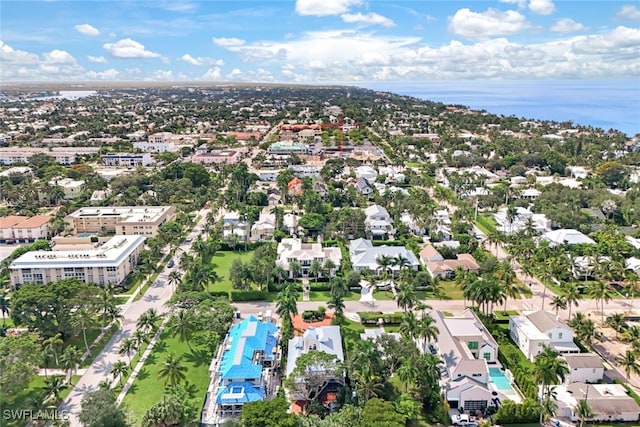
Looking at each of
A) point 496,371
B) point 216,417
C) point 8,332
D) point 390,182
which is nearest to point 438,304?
point 496,371

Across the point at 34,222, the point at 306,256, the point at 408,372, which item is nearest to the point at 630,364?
the point at 408,372

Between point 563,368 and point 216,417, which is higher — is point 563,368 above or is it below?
above

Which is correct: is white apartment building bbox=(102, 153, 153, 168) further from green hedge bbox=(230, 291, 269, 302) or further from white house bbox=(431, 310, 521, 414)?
white house bbox=(431, 310, 521, 414)

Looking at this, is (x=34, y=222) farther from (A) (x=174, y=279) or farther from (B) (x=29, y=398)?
(B) (x=29, y=398)

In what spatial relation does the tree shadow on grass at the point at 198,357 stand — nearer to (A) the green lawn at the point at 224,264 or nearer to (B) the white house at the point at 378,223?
(A) the green lawn at the point at 224,264

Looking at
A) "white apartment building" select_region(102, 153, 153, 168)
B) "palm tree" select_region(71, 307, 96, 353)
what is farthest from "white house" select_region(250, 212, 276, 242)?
"white apartment building" select_region(102, 153, 153, 168)

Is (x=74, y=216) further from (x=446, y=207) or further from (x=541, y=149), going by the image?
(x=541, y=149)

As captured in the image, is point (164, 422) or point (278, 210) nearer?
point (164, 422)
